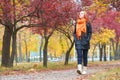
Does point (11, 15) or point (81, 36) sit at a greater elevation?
point (11, 15)

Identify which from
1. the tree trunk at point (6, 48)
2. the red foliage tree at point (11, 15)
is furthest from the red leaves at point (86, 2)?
the tree trunk at point (6, 48)

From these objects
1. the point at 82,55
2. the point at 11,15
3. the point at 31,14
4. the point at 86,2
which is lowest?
the point at 82,55

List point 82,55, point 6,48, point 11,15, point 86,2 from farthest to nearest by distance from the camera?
point 86,2, point 6,48, point 11,15, point 82,55

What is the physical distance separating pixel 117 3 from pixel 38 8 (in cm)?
556

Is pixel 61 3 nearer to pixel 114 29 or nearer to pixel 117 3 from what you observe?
pixel 117 3

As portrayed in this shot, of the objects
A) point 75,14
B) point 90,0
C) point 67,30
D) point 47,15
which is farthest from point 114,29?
point 47,15

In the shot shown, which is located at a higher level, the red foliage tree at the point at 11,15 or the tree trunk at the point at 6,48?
the red foliage tree at the point at 11,15

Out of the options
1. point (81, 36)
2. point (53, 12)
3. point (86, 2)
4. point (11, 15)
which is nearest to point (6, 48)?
point (11, 15)

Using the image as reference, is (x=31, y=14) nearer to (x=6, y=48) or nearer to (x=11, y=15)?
(x=11, y=15)

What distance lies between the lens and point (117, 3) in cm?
2381

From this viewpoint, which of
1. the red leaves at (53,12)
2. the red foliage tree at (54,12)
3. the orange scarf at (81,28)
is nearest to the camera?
the orange scarf at (81,28)

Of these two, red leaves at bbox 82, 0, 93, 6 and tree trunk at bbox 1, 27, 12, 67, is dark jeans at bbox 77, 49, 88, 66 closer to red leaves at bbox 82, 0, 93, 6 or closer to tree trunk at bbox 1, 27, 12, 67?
tree trunk at bbox 1, 27, 12, 67

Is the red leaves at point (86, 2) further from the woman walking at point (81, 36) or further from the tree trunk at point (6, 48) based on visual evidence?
the woman walking at point (81, 36)

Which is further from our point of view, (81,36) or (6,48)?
(6,48)
